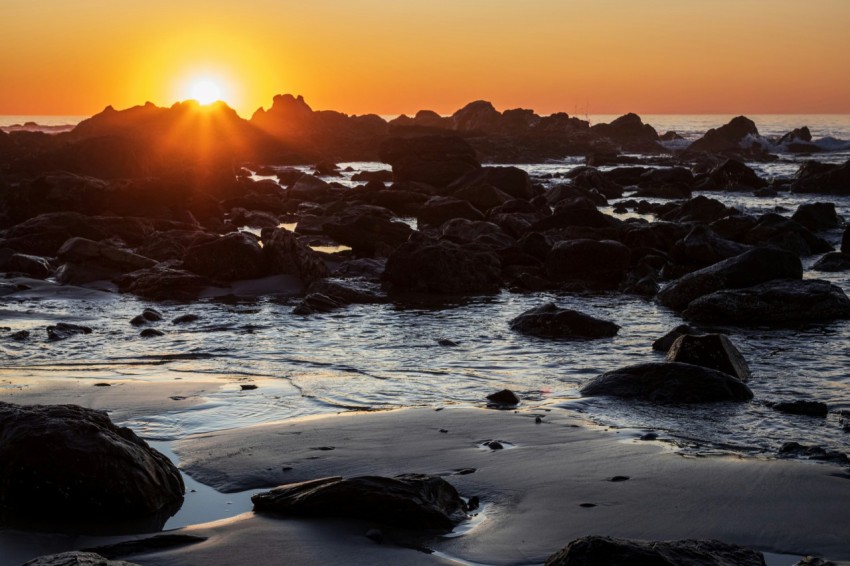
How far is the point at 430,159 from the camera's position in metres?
36.0

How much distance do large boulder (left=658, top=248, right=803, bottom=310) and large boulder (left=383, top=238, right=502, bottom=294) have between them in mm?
3124

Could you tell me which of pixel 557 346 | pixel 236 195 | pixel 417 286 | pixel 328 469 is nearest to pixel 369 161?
pixel 236 195

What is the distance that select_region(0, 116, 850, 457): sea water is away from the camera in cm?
740

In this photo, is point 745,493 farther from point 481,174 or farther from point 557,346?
point 481,174

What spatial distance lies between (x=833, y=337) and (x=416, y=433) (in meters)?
6.66

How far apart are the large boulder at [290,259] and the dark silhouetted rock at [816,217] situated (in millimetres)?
12937

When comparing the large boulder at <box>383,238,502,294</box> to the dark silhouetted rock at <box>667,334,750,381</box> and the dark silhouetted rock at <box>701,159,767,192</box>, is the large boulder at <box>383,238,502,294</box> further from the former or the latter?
the dark silhouetted rock at <box>701,159,767,192</box>

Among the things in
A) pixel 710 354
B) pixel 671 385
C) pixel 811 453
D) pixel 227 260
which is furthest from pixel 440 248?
pixel 811 453

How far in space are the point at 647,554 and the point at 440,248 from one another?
12.7m

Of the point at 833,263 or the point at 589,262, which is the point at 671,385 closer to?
the point at 589,262

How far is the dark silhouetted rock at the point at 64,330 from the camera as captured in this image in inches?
450

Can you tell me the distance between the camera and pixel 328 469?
5844mm

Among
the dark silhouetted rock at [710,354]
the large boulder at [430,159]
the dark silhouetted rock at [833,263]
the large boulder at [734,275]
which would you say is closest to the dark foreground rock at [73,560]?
the dark silhouetted rock at [710,354]

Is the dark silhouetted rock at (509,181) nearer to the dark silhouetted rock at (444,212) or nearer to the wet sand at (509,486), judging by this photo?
the dark silhouetted rock at (444,212)
